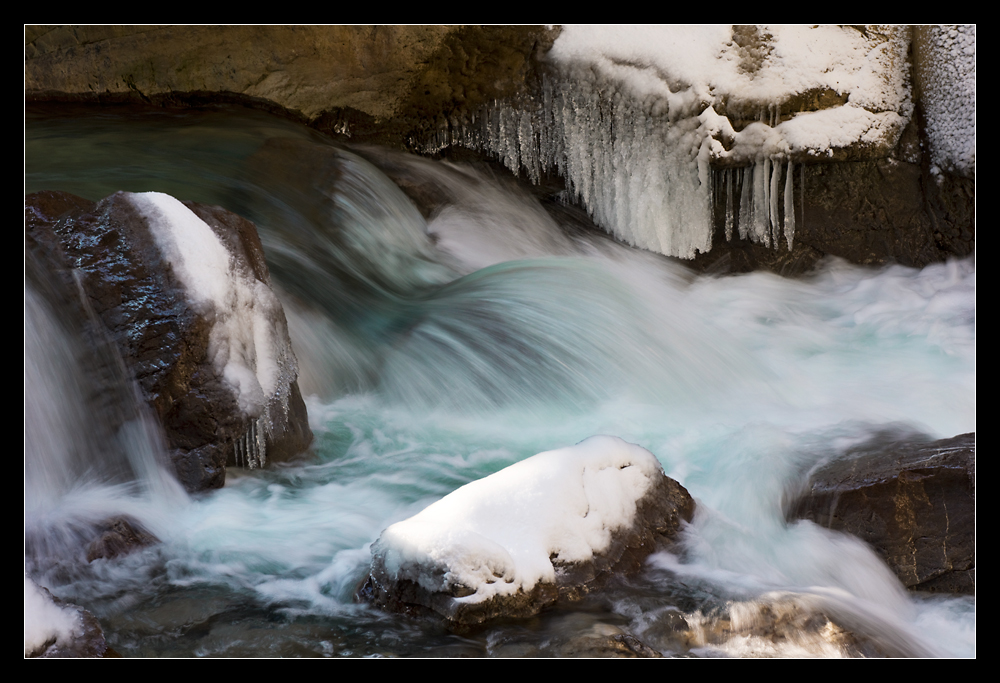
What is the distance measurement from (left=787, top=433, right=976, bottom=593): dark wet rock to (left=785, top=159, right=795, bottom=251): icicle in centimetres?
254

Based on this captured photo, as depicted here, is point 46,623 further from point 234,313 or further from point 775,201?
point 775,201

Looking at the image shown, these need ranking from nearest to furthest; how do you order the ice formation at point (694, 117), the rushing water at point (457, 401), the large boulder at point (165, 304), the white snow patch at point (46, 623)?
the white snow patch at point (46, 623) → the rushing water at point (457, 401) → the large boulder at point (165, 304) → the ice formation at point (694, 117)

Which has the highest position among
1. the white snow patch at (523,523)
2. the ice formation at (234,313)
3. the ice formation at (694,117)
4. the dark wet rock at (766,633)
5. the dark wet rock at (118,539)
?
the ice formation at (694,117)

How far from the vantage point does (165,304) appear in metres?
3.12

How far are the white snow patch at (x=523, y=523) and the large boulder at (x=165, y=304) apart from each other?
0.99 m

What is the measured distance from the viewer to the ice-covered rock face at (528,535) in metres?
2.42

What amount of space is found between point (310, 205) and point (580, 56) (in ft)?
5.91

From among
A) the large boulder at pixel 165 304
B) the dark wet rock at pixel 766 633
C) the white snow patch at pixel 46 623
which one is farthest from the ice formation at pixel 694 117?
the white snow patch at pixel 46 623

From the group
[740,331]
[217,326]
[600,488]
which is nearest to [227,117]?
[217,326]

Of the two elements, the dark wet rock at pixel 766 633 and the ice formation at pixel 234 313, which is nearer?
the dark wet rock at pixel 766 633

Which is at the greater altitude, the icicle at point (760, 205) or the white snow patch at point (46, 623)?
the icicle at point (760, 205)

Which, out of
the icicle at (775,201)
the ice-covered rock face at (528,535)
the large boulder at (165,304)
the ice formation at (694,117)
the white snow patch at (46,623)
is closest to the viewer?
the white snow patch at (46,623)

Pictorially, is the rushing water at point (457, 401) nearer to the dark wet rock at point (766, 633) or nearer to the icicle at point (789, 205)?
the dark wet rock at point (766, 633)

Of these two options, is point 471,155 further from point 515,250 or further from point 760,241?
point 760,241
